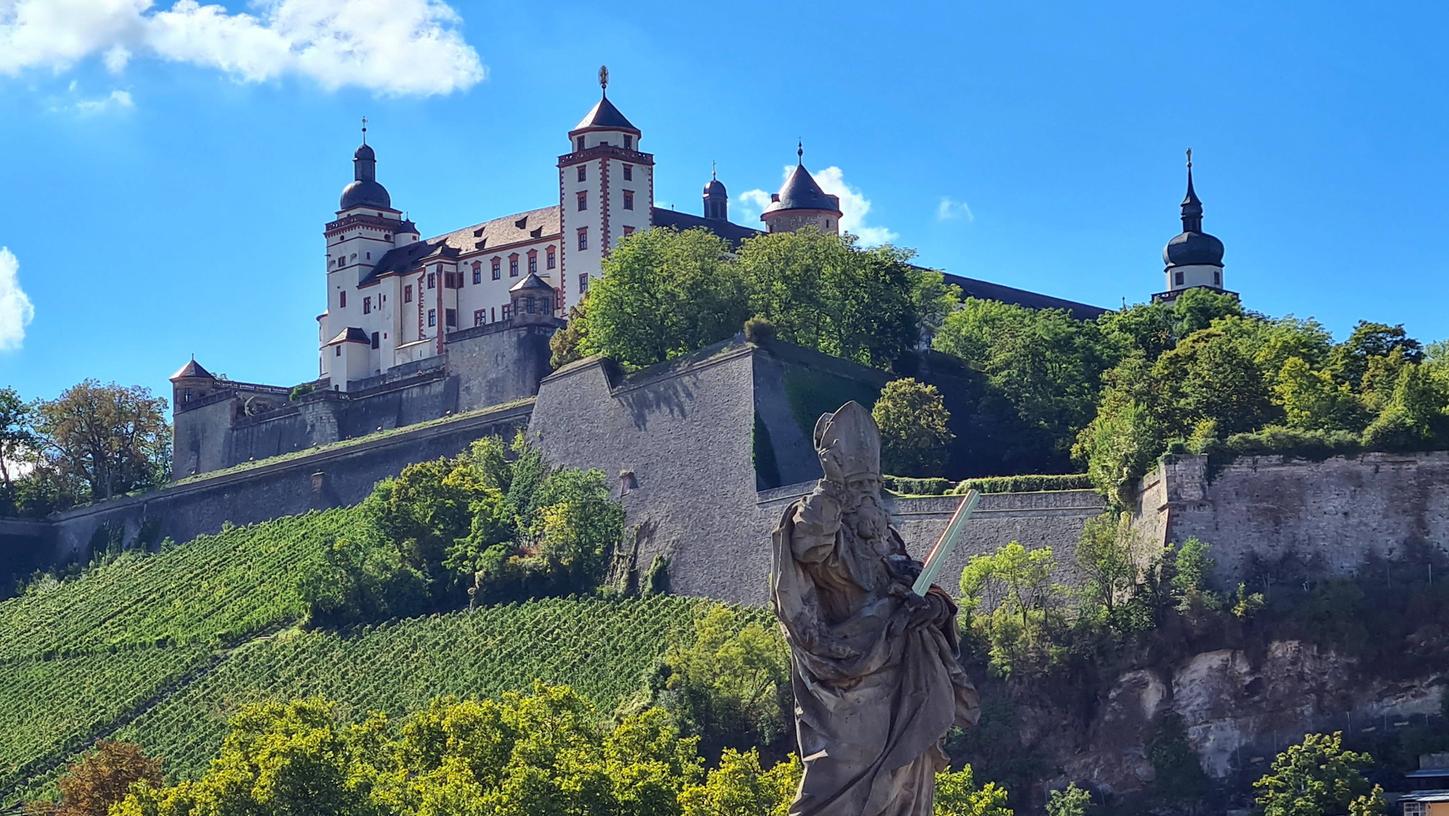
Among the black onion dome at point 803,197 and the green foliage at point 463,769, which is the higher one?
the black onion dome at point 803,197

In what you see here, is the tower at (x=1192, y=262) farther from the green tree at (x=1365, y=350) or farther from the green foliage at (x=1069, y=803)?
the green foliage at (x=1069, y=803)

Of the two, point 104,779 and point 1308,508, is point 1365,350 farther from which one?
point 104,779

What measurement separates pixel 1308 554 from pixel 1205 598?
2632 millimetres

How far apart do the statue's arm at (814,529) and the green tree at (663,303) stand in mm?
65718

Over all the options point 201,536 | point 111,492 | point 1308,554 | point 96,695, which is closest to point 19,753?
point 96,695

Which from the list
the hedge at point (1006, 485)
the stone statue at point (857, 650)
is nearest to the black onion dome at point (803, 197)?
the hedge at point (1006, 485)

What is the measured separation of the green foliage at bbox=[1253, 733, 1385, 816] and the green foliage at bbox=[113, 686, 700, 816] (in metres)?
12.0

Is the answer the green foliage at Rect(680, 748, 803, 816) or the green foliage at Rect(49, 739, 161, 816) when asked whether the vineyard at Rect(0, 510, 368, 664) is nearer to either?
the green foliage at Rect(49, 739, 161, 816)

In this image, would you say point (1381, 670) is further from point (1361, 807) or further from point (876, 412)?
point (876, 412)

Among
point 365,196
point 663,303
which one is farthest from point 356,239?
point 663,303

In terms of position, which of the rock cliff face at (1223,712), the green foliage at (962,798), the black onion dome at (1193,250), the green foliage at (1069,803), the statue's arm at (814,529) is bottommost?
the green foliage at (1069,803)

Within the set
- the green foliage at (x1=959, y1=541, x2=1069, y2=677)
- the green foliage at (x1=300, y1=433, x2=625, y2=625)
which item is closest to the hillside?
the green foliage at (x1=300, y1=433, x2=625, y2=625)

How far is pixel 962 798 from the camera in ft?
152

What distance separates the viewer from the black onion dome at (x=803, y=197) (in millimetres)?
97250
